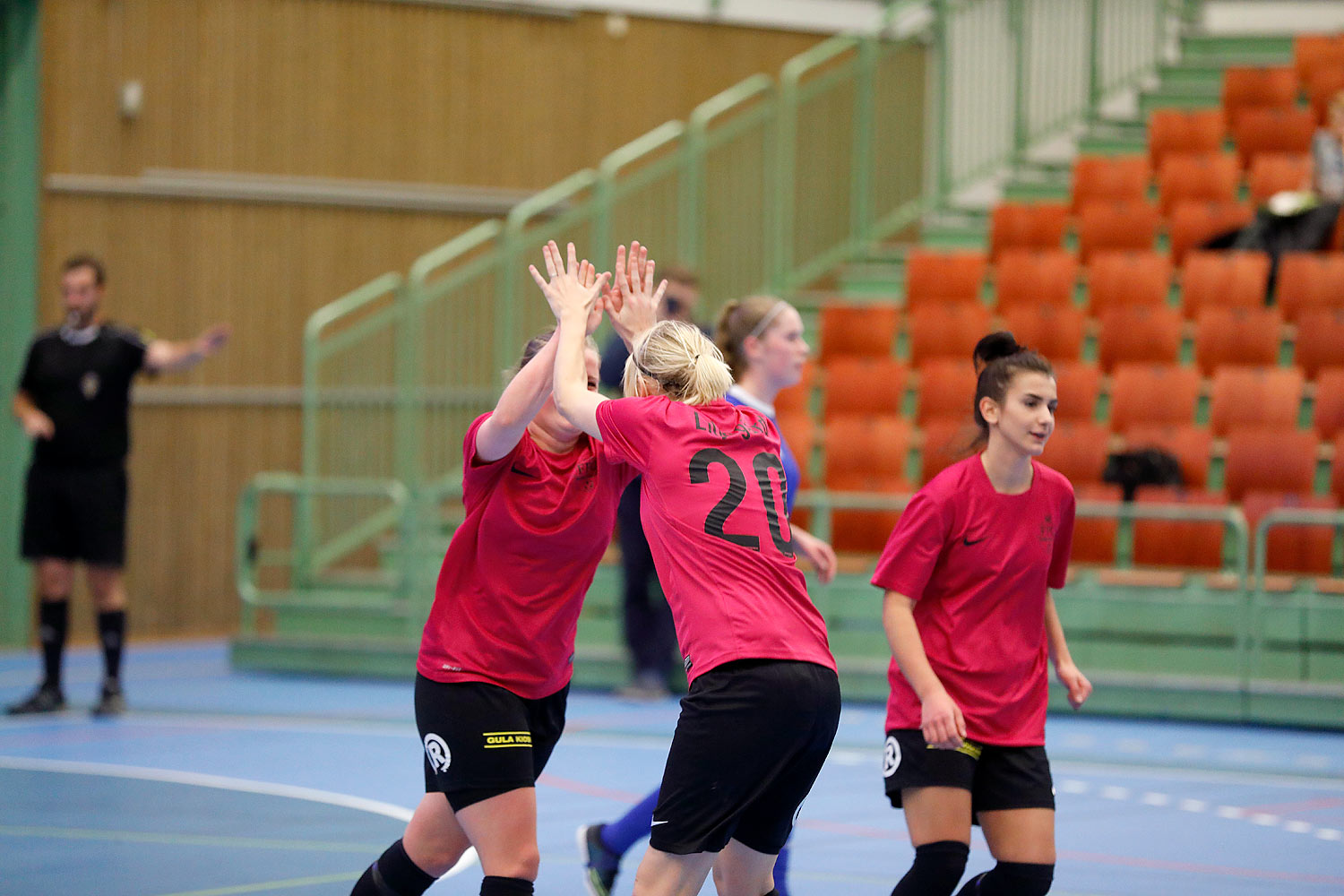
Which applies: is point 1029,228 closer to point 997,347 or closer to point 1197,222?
point 1197,222

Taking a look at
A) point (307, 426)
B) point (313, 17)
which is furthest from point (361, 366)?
point (313, 17)

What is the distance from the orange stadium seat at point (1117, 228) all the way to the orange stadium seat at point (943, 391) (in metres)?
1.92

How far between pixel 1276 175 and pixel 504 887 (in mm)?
9893

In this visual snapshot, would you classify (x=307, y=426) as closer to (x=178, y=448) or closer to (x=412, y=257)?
(x=178, y=448)

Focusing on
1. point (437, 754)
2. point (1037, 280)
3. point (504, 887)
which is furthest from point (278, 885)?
point (1037, 280)

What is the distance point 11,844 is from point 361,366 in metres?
5.82

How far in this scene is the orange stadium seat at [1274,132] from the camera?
12305 mm

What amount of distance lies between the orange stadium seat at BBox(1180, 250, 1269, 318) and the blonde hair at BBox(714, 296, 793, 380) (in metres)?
6.45

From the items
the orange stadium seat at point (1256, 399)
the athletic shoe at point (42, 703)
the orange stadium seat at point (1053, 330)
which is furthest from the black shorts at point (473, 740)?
the orange stadium seat at point (1053, 330)

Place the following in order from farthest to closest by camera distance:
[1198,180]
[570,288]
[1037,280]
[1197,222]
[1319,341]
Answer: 1. [1198,180]
2. [1197,222]
3. [1037,280]
4. [1319,341]
5. [570,288]

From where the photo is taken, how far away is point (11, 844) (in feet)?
18.3

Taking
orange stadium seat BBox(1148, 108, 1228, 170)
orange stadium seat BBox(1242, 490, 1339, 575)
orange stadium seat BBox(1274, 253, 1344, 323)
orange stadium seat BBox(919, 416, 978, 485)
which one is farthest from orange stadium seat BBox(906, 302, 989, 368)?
orange stadium seat BBox(1242, 490, 1339, 575)

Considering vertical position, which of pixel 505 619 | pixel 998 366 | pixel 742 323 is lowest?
pixel 505 619

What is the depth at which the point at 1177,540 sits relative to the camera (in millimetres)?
8922
